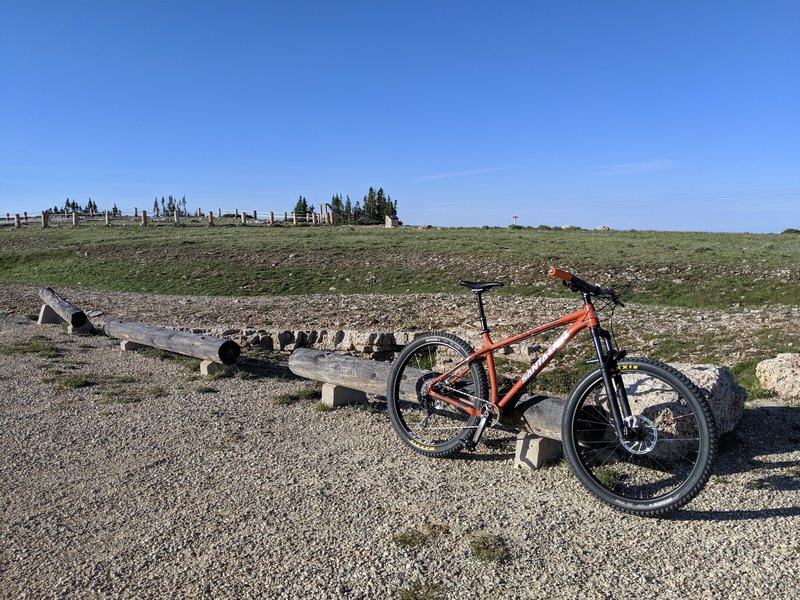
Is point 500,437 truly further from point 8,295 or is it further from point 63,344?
point 8,295

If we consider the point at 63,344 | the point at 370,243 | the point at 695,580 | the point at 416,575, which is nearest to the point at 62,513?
the point at 416,575

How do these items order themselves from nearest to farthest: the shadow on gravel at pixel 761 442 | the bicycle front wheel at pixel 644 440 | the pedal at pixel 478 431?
the bicycle front wheel at pixel 644 440, the shadow on gravel at pixel 761 442, the pedal at pixel 478 431

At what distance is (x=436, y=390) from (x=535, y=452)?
48.2 inches

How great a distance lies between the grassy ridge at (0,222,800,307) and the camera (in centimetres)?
1973

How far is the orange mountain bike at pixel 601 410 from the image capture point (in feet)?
15.9

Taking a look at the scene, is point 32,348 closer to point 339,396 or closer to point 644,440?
point 339,396

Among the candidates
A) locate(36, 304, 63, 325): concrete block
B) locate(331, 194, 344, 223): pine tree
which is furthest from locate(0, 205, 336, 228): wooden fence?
locate(36, 304, 63, 325): concrete block

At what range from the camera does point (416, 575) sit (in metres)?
4.12

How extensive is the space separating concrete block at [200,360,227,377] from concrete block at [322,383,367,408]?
2.65m

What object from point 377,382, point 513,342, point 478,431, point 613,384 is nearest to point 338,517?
point 478,431

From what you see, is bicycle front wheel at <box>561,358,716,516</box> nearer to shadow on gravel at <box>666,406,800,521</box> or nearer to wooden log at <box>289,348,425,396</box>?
shadow on gravel at <box>666,406,800,521</box>

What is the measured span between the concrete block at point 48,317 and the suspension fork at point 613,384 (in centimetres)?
1507

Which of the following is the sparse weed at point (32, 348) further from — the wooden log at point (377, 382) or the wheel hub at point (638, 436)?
the wheel hub at point (638, 436)

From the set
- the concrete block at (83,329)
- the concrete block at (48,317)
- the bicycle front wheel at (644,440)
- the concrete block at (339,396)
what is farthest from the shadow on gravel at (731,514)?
the concrete block at (48,317)
